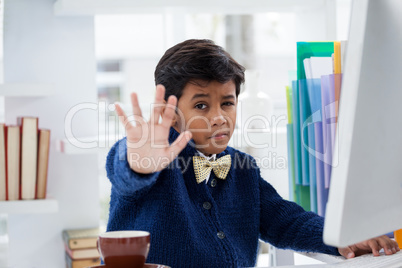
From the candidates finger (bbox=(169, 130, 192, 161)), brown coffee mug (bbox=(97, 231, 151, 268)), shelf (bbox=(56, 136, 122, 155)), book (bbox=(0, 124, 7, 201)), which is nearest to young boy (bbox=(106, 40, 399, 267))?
finger (bbox=(169, 130, 192, 161))

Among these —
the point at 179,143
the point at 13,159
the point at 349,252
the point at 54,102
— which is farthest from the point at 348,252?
the point at 54,102

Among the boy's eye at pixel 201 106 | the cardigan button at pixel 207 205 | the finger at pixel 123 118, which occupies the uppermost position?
the boy's eye at pixel 201 106

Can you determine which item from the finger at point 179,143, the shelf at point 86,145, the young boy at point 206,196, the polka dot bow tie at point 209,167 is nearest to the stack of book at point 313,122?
the young boy at point 206,196

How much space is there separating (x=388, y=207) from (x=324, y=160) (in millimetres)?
627

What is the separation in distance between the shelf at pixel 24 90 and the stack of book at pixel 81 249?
0.52 meters

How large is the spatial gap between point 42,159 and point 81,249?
0.35 m

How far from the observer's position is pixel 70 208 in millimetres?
2082

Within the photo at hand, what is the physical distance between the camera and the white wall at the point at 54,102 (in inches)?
79.0

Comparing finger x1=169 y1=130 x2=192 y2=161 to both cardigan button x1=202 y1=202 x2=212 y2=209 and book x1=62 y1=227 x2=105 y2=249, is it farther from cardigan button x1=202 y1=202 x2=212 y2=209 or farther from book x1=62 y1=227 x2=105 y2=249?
book x1=62 y1=227 x2=105 y2=249

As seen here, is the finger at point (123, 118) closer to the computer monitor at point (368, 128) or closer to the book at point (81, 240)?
the computer monitor at point (368, 128)

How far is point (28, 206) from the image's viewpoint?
5.94 ft

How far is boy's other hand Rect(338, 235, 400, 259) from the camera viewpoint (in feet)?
3.14

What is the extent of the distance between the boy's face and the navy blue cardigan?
5 cm

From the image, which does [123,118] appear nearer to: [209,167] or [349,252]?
[209,167]
